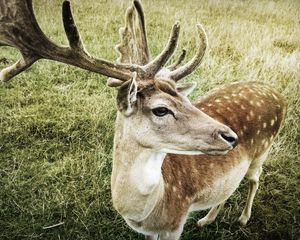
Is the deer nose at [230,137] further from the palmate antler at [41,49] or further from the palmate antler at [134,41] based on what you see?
the palmate antler at [134,41]

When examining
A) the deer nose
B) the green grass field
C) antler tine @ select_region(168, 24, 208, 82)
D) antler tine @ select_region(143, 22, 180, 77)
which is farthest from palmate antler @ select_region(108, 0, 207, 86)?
the green grass field

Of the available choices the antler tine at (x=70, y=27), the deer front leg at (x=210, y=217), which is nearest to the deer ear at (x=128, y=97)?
the antler tine at (x=70, y=27)

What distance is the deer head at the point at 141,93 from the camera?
169 cm

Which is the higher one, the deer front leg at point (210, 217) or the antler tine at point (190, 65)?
the antler tine at point (190, 65)

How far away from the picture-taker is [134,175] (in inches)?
70.7

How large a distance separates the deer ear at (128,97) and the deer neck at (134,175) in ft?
0.30

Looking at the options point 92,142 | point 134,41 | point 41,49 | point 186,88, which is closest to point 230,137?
point 186,88

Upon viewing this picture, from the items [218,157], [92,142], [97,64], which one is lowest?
[92,142]

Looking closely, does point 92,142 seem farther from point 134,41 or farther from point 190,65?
point 190,65

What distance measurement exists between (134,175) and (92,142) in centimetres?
133

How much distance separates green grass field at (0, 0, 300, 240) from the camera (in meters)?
2.53

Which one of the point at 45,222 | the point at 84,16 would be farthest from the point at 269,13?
the point at 45,222

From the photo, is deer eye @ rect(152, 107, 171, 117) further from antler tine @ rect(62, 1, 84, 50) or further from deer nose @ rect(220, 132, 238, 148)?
antler tine @ rect(62, 1, 84, 50)

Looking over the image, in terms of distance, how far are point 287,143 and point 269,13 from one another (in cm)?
315
